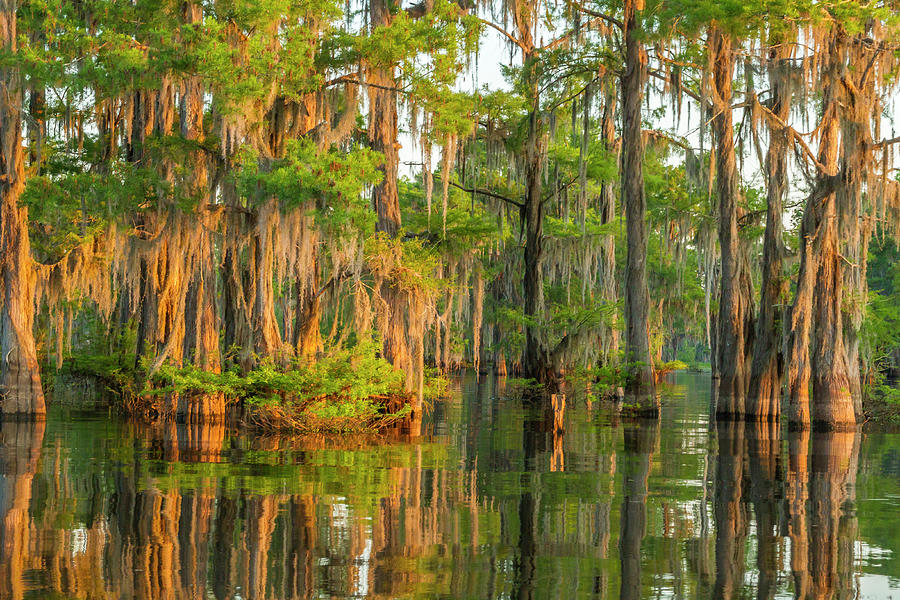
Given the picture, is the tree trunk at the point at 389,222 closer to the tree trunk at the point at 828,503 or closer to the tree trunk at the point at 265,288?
the tree trunk at the point at 265,288

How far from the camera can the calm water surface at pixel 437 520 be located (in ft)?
24.5

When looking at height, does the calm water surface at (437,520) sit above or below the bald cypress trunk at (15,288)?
below

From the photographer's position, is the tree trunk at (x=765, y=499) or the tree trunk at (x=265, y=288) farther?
the tree trunk at (x=265, y=288)

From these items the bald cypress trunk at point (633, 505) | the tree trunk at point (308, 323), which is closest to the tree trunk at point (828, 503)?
the bald cypress trunk at point (633, 505)

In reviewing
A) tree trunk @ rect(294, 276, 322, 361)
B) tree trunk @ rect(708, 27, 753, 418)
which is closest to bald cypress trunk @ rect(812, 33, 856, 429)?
tree trunk @ rect(708, 27, 753, 418)

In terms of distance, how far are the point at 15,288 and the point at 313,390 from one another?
830 centimetres

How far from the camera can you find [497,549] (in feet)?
29.0

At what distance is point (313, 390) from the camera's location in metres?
21.2

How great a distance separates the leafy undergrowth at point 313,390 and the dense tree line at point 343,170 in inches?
12.2

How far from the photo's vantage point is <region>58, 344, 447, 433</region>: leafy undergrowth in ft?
68.1

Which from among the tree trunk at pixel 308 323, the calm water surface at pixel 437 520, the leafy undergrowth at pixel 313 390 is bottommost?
the calm water surface at pixel 437 520

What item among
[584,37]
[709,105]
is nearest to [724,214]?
[709,105]

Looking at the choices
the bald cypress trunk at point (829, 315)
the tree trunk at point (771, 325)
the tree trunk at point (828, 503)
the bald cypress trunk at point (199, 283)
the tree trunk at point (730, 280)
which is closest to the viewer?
the tree trunk at point (828, 503)

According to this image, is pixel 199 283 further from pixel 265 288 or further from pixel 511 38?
pixel 511 38
